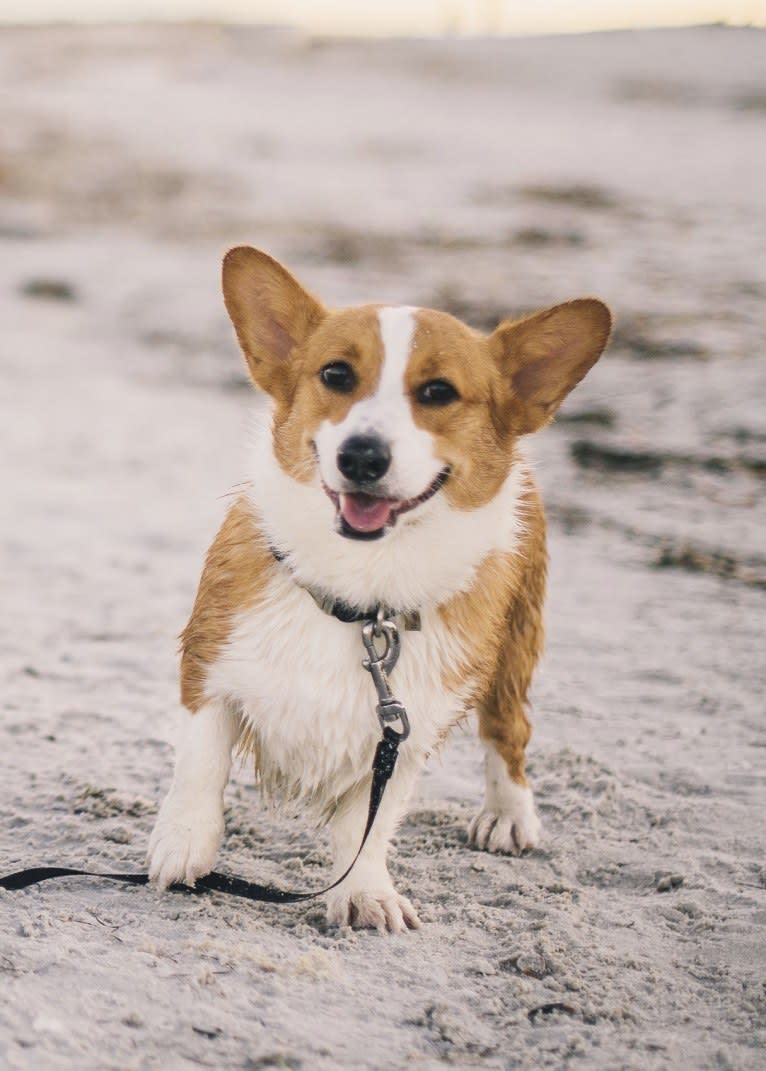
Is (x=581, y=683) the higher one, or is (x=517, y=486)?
(x=517, y=486)

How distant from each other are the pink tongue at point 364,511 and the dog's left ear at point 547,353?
567 mm

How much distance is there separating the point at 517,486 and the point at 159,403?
226 inches

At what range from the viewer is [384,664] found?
8.18 ft

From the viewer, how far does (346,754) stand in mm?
2543

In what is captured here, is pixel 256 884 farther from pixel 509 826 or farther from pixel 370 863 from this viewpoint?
pixel 509 826

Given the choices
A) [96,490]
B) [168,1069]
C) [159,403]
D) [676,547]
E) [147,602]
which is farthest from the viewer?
[159,403]

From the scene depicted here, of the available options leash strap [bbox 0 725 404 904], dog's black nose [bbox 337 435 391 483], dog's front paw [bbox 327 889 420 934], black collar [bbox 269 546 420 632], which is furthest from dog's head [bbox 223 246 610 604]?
dog's front paw [bbox 327 889 420 934]

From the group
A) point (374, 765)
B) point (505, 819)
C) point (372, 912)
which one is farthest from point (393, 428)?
point (505, 819)

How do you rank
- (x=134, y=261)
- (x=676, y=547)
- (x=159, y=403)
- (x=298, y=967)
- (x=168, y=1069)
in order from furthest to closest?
(x=134, y=261)
(x=159, y=403)
(x=676, y=547)
(x=298, y=967)
(x=168, y=1069)

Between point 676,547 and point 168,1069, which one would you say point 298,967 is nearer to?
point 168,1069

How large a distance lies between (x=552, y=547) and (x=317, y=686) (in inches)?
136

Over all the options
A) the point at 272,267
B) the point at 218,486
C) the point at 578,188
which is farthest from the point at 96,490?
the point at 578,188

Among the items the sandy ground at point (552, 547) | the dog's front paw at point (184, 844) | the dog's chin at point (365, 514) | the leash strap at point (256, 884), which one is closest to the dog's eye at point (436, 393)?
the dog's chin at point (365, 514)

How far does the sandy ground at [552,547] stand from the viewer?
7.00 ft
